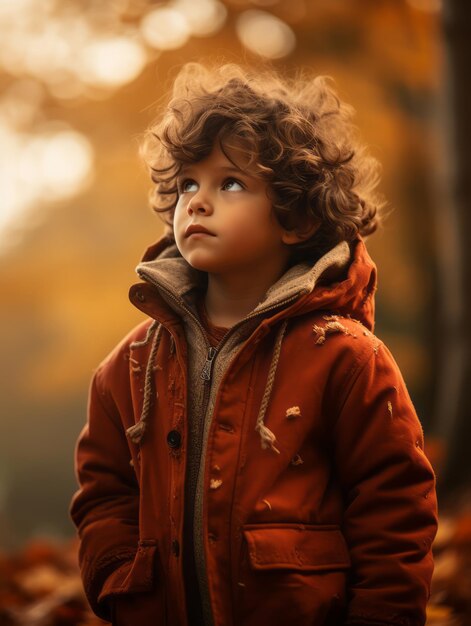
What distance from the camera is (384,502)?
2.16m

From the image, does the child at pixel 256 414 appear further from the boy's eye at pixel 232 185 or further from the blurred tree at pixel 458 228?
the blurred tree at pixel 458 228

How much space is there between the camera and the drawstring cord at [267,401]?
211 cm

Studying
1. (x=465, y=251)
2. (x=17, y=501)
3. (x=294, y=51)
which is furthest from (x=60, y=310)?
(x=465, y=251)

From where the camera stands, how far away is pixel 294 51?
668cm

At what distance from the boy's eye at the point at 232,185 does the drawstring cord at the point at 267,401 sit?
414mm

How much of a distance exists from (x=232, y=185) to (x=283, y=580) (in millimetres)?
1118

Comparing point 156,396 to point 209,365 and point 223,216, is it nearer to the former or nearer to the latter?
point 209,365

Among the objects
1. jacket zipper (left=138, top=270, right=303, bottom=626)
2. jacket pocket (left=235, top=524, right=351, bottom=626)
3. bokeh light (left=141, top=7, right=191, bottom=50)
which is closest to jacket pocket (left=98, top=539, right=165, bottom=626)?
jacket zipper (left=138, top=270, right=303, bottom=626)

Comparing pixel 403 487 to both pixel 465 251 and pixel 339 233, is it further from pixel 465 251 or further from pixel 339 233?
pixel 465 251

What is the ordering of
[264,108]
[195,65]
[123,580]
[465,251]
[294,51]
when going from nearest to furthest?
[123,580] → [264,108] → [195,65] → [465,251] → [294,51]

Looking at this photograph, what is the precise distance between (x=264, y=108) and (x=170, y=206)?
0.48m

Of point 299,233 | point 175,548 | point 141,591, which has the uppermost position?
point 299,233

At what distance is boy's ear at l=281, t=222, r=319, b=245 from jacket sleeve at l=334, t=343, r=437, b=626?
45cm

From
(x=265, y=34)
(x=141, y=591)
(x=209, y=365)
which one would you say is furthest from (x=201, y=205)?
(x=265, y=34)
